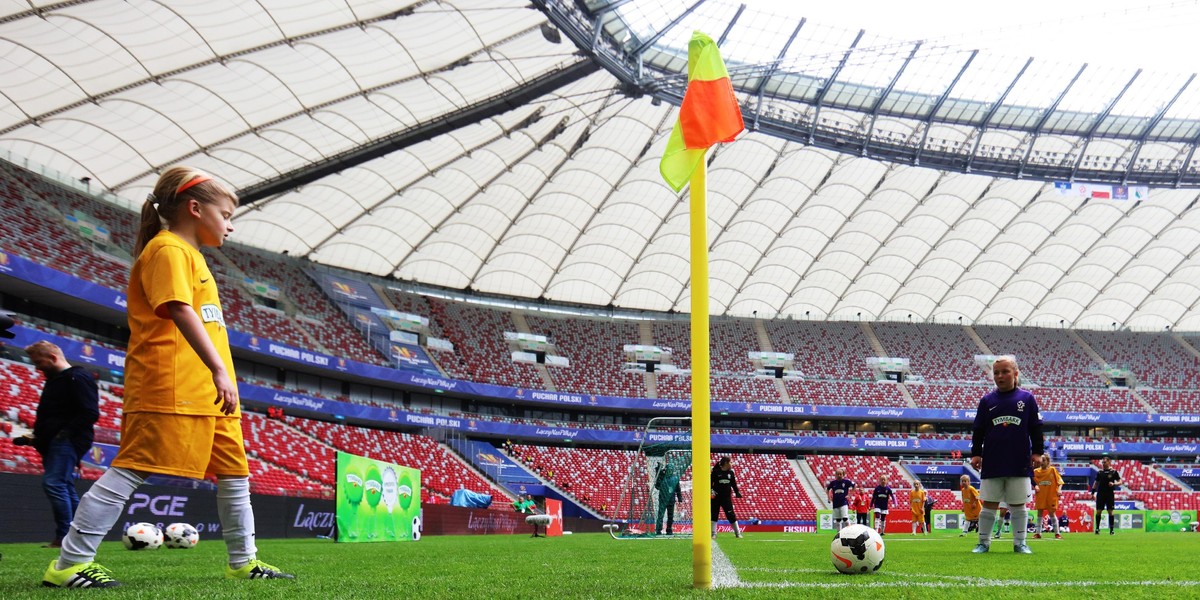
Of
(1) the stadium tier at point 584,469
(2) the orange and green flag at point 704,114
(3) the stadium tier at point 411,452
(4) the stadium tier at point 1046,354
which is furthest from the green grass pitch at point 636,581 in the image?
(4) the stadium tier at point 1046,354

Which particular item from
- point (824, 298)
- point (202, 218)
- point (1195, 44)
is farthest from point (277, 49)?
point (824, 298)

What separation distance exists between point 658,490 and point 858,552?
1398cm

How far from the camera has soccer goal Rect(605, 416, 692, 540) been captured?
66.1ft

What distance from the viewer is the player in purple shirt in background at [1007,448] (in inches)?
369

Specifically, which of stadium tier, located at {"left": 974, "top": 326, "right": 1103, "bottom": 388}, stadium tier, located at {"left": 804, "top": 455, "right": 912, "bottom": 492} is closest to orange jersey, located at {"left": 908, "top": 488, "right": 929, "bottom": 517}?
stadium tier, located at {"left": 804, "top": 455, "right": 912, "bottom": 492}

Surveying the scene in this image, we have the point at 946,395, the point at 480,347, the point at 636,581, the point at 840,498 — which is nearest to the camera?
the point at 636,581

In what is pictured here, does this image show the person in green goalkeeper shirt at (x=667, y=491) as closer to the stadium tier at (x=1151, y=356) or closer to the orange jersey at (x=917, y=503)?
the orange jersey at (x=917, y=503)

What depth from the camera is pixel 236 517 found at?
5.34 meters

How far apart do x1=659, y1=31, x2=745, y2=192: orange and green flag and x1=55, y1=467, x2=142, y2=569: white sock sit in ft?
10.5

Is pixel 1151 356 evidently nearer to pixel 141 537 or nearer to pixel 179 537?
pixel 179 537

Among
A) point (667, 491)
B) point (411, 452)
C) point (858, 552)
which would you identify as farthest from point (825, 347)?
point (858, 552)

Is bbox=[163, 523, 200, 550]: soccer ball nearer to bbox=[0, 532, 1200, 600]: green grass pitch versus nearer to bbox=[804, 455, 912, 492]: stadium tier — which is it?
bbox=[0, 532, 1200, 600]: green grass pitch

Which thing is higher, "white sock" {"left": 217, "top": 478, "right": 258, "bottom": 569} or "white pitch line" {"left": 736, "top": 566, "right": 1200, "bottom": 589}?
"white sock" {"left": 217, "top": 478, "right": 258, "bottom": 569}

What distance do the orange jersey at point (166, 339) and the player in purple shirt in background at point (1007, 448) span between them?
7162 millimetres
